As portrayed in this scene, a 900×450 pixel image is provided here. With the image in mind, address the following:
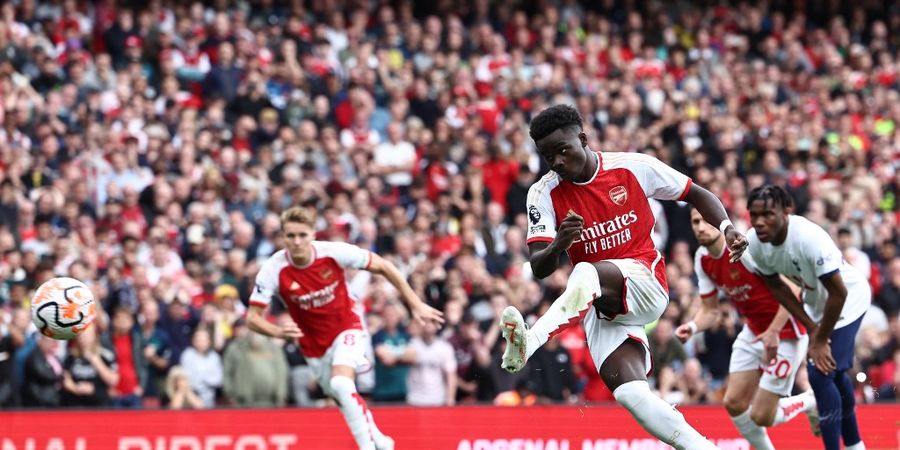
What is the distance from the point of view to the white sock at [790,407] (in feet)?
38.5

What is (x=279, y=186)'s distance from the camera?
18.2 metres

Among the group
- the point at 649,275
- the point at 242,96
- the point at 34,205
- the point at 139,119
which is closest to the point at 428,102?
the point at 242,96

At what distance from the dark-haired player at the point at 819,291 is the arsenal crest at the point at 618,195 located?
162 cm

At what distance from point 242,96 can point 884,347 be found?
9.10m

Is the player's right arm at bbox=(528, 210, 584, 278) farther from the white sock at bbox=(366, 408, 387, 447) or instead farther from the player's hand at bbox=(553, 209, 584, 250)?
the white sock at bbox=(366, 408, 387, 447)

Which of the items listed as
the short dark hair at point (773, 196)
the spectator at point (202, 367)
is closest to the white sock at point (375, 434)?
the short dark hair at point (773, 196)

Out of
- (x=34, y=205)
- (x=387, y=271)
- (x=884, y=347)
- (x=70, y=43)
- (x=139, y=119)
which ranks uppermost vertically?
(x=70, y=43)

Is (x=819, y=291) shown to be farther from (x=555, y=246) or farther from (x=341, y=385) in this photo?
(x=341, y=385)

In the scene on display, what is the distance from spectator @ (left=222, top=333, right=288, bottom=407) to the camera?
51.4 ft

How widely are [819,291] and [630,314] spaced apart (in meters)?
2.32

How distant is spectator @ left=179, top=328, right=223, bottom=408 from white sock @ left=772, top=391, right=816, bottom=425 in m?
6.72

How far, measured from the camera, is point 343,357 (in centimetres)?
1213

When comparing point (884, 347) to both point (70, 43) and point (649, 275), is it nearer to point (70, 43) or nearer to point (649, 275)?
point (649, 275)

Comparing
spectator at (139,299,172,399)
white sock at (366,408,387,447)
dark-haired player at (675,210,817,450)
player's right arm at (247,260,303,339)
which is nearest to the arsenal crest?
dark-haired player at (675,210,817,450)
